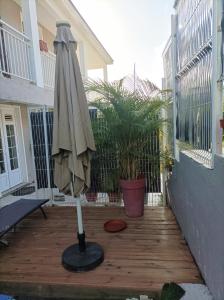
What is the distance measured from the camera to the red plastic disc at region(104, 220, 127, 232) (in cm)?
373

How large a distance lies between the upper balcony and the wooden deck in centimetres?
371

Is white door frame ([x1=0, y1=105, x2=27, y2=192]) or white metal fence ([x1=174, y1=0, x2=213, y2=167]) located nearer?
white metal fence ([x1=174, y1=0, x2=213, y2=167])

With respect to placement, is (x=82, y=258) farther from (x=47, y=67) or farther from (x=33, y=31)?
(x=47, y=67)

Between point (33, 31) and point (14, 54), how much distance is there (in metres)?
1.05

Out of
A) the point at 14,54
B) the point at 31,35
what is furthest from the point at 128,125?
the point at 31,35

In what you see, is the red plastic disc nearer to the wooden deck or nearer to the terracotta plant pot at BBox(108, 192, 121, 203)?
the wooden deck

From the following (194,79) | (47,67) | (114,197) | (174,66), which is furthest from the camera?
(47,67)

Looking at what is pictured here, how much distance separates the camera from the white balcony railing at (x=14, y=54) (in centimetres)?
563

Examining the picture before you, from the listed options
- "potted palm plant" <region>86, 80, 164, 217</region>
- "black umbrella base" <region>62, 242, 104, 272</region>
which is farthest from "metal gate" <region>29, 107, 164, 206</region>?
"black umbrella base" <region>62, 242, 104, 272</region>

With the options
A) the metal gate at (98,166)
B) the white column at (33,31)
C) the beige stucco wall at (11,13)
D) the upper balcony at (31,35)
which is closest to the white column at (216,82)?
the metal gate at (98,166)

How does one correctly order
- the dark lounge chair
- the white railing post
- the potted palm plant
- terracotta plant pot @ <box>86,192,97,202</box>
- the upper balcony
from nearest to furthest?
the dark lounge chair, the white railing post, the potted palm plant, terracotta plant pot @ <box>86,192,97,202</box>, the upper balcony

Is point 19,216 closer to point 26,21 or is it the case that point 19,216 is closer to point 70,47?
point 70,47

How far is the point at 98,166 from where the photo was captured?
4840 millimetres

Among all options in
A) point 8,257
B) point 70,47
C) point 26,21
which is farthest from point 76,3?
point 8,257
